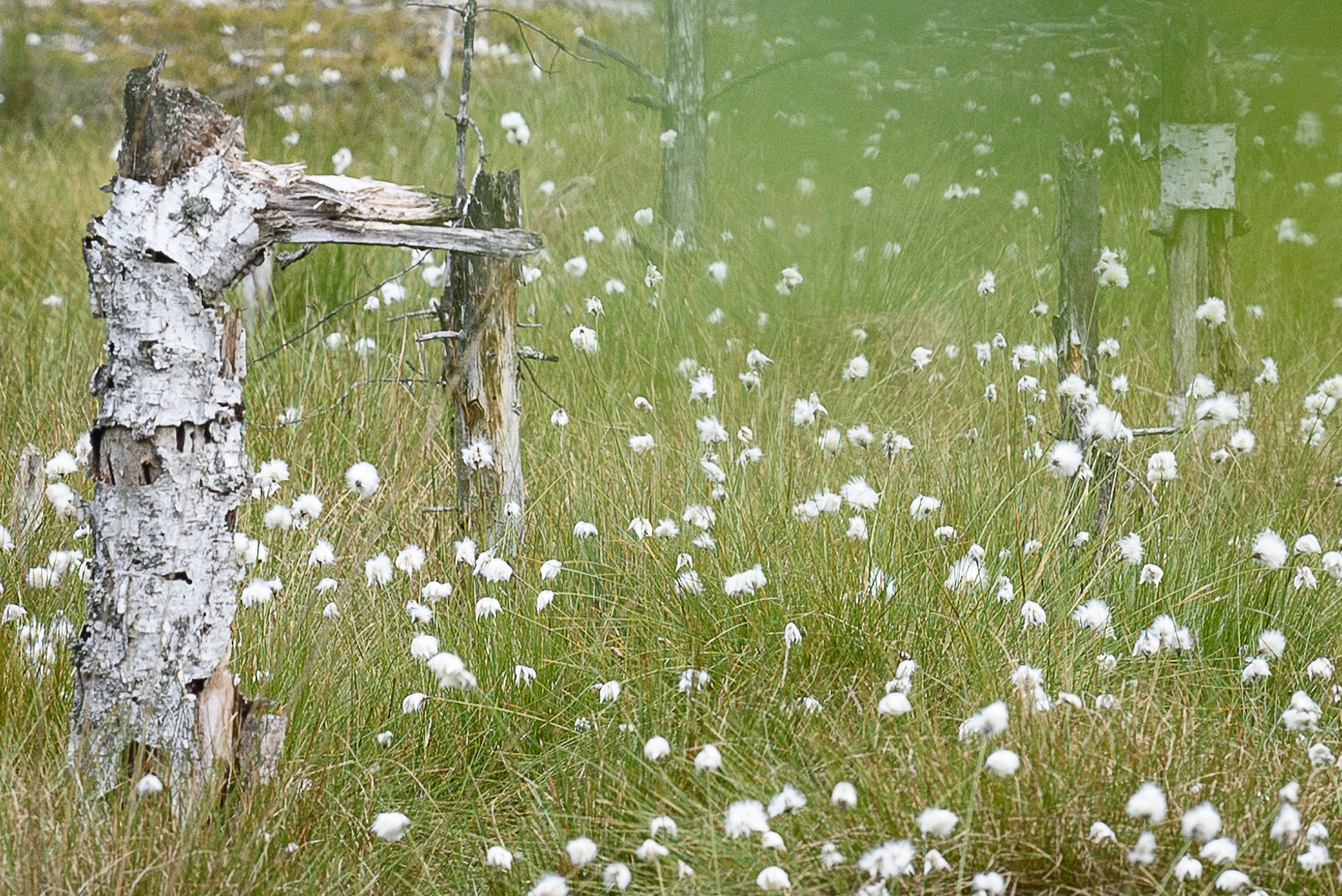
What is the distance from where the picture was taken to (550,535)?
12.1 ft

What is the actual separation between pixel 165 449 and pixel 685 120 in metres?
4.55

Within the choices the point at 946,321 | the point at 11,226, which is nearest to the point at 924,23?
the point at 946,321

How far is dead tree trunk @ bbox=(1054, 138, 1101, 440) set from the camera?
3.55 metres

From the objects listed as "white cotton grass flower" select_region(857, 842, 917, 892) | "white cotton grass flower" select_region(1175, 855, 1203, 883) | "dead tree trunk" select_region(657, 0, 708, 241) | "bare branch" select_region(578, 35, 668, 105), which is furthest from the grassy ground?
"bare branch" select_region(578, 35, 668, 105)

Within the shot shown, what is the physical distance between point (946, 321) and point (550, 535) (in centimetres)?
259

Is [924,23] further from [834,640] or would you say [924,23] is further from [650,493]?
[650,493]

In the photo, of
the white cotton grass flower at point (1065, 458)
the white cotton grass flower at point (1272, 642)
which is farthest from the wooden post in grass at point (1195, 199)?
the white cotton grass flower at point (1272, 642)

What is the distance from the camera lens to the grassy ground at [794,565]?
2.15 metres

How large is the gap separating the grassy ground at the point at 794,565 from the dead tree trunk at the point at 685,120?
0.27m

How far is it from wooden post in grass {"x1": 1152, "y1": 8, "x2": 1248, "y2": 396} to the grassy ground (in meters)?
0.17

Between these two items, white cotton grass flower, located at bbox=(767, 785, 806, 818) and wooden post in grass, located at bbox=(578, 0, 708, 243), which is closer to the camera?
white cotton grass flower, located at bbox=(767, 785, 806, 818)

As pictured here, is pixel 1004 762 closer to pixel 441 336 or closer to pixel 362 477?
pixel 362 477

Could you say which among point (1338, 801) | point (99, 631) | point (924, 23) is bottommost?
point (1338, 801)

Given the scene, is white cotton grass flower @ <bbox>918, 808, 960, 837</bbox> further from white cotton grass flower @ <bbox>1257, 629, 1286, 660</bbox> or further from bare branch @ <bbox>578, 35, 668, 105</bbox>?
bare branch @ <bbox>578, 35, 668, 105</bbox>
